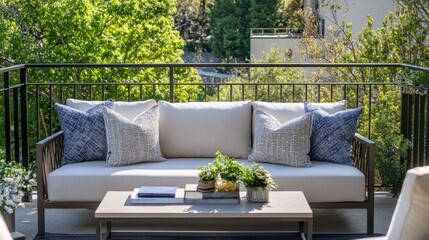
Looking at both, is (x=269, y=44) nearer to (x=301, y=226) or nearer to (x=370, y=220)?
(x=370, y=220)

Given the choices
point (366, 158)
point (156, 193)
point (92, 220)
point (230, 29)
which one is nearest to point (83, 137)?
point (92, 220)

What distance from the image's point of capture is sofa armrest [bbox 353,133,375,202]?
4655mm

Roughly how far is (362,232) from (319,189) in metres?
0.42

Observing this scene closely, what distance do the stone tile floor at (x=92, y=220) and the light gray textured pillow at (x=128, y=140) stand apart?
1.50ft

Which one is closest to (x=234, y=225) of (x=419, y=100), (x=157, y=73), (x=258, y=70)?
(x=419, y=100)

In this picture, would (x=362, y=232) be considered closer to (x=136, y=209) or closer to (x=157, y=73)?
(x=136, y=209)

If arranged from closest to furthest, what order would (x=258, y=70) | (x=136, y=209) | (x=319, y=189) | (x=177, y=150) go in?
(x=136, y=209)
(x=319, y=189)
(x=177, y=150)
(x=258, y=70)

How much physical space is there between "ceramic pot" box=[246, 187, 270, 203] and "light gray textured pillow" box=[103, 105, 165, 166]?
41.8 inches

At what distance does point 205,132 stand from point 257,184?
3.89 ft

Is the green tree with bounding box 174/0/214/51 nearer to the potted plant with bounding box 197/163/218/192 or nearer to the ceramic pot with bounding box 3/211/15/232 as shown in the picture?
the ceramic pot with bounding box 3/211/15/232

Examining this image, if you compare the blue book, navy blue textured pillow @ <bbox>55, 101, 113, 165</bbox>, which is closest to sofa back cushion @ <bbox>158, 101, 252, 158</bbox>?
navy blue textured pillow @ <bbox>55, 101, 113, 165</bbox>

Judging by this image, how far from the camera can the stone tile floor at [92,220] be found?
4.78 m

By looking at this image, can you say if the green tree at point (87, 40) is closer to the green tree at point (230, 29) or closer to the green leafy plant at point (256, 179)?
the green leafy plant at point (256, 179)

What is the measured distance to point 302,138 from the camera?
4.83m
